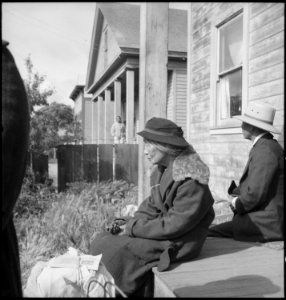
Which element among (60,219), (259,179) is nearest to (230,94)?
(259,179)

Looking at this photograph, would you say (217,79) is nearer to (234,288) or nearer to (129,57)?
(234,288)

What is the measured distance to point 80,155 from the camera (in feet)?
36.3

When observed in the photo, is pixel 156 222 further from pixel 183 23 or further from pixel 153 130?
pixel 183 23

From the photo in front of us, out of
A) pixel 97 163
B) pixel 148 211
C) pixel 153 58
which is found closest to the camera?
pixel 148 211

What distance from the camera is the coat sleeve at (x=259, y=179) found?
3590mm

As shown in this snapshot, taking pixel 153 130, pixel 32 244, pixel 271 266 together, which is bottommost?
pixel 32 244

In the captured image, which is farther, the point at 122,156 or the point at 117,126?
the point at 117,126

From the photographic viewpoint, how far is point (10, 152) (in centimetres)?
142

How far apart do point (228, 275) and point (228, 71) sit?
447 cm

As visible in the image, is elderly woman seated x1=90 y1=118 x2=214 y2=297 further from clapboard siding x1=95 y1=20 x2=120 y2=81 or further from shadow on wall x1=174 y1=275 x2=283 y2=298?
clapboard siding x1=95 y1=20 x2=120 y2=81

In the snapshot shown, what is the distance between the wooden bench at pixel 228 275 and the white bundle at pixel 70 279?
0.41 meters

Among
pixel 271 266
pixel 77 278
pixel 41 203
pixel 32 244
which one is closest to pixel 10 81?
pixel 77 278

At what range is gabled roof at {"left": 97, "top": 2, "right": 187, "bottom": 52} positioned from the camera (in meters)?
13.9

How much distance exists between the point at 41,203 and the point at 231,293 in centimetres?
513
